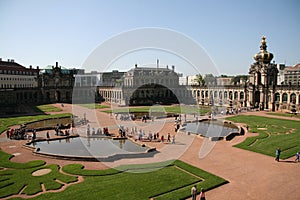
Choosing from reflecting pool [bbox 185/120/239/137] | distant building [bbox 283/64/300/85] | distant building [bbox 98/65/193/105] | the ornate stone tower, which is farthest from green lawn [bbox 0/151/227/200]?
distant building [bbox 283/64/300/85]

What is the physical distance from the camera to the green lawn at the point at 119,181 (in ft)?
60.0

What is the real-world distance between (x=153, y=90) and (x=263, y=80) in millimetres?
41876

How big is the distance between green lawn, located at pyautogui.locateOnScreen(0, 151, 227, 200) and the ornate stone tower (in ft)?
178

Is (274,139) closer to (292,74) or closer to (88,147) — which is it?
(88,147)

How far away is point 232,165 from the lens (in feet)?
80.8

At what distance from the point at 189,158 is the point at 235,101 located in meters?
56.9

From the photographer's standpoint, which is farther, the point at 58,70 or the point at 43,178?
the point at 58,70

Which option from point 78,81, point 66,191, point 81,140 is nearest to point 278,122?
point 81,140

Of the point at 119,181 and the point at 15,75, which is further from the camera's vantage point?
the point at 15,75

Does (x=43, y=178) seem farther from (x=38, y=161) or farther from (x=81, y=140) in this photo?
(x=81, y=140)

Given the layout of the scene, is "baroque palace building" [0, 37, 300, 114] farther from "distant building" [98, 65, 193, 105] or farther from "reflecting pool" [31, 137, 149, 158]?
"reflecting pool" [31, 137, 149, 158]

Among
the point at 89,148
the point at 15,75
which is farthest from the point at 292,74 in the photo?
the point at 15,75

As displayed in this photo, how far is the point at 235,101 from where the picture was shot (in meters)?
78.3

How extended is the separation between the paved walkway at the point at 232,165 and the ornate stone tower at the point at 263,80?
39132 millimetres
